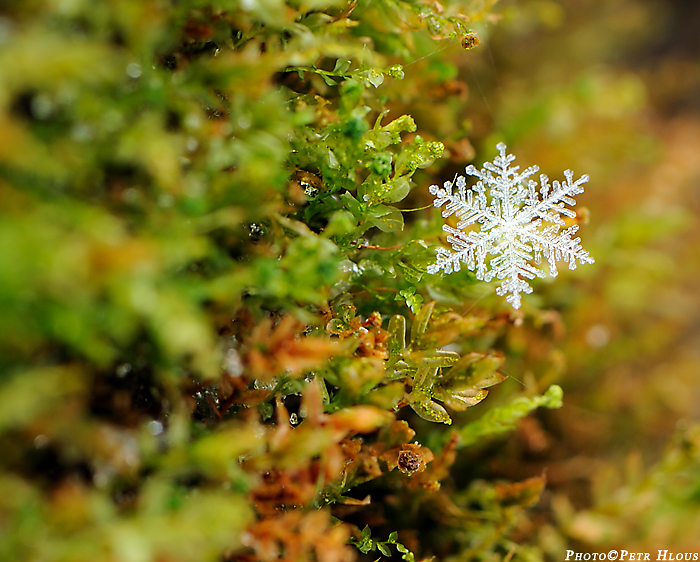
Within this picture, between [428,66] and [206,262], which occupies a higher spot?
[428,66]

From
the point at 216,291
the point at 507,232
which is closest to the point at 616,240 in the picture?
the point at 507,232

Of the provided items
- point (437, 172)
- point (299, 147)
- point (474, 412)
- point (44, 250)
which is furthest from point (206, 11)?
point (474, 412)

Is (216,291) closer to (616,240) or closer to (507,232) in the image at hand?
(507,232)

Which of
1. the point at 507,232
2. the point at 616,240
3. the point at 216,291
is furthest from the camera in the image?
the point at 616,240

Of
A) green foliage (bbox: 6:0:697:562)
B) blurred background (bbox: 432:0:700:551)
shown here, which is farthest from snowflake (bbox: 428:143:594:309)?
blurred background (bbox: 432:0:700:551)

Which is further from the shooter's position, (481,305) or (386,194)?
(481,305)

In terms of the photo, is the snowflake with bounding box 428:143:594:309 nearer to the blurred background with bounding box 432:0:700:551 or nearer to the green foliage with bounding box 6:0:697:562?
the green foliage with bounding box 6:0:697:562

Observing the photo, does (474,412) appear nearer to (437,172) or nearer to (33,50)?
(437,172)

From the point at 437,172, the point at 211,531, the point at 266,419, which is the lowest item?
the point at 211,531
